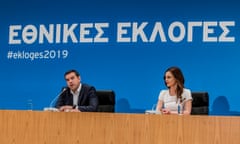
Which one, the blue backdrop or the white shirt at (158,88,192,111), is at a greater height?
the blue backdrop

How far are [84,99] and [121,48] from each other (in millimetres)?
1202

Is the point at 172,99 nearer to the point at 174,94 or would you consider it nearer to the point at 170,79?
the point at 174,94

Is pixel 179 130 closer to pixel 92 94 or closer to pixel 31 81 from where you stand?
pixel 92 94

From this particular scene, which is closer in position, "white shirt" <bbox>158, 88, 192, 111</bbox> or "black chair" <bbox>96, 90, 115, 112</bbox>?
"white shirt" <bbox>158, 88, 192, 111</bbox>

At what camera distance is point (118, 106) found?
5141mm

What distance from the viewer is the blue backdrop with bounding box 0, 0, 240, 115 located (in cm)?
479

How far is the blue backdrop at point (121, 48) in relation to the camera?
479cm

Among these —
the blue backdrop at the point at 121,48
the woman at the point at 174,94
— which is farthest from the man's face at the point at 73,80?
the blue backdrop at the point at 121,48

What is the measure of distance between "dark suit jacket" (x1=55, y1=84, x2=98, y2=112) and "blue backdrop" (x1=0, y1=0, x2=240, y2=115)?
1013 millimetres

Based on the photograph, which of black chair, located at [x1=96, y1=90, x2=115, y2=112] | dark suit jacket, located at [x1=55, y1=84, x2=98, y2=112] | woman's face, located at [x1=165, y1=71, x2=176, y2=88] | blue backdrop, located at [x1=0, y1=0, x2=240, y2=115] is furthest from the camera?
blue backdrop, located at [x1=0, y1=0, x2=240, y2=115]

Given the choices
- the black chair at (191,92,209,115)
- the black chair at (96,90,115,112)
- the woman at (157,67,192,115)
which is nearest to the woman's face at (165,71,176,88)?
the woman at (157,67,192,115)

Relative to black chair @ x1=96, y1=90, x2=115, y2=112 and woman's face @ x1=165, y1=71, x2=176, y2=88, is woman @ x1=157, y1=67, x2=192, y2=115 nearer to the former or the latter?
woman's face @ x1=165, y1=71, x2=176, y2=88

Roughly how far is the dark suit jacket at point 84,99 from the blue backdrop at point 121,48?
3.32 feet

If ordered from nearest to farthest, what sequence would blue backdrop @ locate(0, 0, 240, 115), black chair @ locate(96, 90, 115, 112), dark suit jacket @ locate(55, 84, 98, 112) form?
dark suit jacket @ locate(55, 84, 98, 112)
black chair @ locate(96, 90, 115, 112)
blue backdrop @ locate(0, 0, 240, 115)
